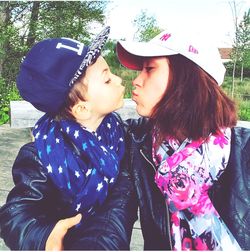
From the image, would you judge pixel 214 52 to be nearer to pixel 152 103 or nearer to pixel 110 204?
pixel 152 103

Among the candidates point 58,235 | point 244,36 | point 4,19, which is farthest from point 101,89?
point 244,36

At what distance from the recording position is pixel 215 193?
4.31 feet

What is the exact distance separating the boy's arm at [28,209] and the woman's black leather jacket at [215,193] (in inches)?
12.6

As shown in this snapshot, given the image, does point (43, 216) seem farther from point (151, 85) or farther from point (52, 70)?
point (151, 85)

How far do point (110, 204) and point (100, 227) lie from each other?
Answer: 115 millimetres

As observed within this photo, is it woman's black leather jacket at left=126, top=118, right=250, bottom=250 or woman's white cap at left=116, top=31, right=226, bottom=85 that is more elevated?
woman's white cap at left=116, top=31, right=226, bottom=85

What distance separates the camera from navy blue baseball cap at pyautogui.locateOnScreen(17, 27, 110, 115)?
1224mm

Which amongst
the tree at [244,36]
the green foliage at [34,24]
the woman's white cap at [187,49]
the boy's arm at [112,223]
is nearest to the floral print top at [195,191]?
the boy's arm at [112,223]

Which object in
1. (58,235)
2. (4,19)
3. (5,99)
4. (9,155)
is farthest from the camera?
(4,19)

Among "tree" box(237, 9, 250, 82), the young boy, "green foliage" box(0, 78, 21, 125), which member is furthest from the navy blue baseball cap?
"tree" box(237, 9, 250, 82)

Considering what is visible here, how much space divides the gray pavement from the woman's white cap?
1.63 m

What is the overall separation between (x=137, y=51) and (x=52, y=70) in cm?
31

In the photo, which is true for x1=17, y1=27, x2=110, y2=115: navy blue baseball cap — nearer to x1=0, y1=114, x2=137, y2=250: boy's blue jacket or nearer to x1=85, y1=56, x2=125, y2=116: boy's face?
x1=85, y1=56, x2=125, y2=116: boy's face

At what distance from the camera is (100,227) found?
3.85 ft
